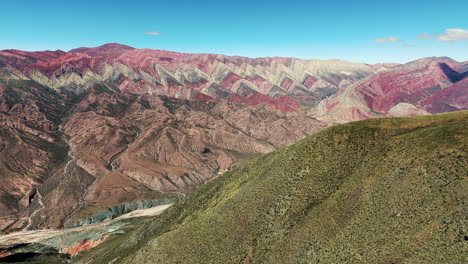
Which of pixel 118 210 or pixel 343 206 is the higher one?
pixel 343 206

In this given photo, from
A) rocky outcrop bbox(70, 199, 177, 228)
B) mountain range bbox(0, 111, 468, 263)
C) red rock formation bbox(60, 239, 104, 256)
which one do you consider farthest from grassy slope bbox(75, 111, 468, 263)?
rocky outcrop bbox(70, 199, 177, 228)

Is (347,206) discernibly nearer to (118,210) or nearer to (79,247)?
(79,247)

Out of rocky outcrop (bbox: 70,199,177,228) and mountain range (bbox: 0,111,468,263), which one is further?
rocky outcrop (bbox: 70,199,177,228)

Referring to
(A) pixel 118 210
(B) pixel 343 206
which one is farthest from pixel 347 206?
(A) pixel 118 210

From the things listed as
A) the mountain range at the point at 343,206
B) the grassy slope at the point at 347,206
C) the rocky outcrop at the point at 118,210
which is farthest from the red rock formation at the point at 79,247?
the grassy slope at the point at 347,206

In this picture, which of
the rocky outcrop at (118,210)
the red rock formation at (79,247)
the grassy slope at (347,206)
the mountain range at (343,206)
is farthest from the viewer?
the rocky outcrop at (118,210)

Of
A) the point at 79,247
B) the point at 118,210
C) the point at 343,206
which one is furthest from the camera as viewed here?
the point at 118,210

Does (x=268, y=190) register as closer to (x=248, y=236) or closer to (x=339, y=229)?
(x=248, y=236)

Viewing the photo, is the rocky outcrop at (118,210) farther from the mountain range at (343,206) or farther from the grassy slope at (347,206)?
the grassy slope at (347,206)

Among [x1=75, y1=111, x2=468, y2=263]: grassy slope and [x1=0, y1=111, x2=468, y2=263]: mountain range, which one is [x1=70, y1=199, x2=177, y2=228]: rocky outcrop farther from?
[x1=75, y1=111, x2=468, y2=263]: grassy slope
